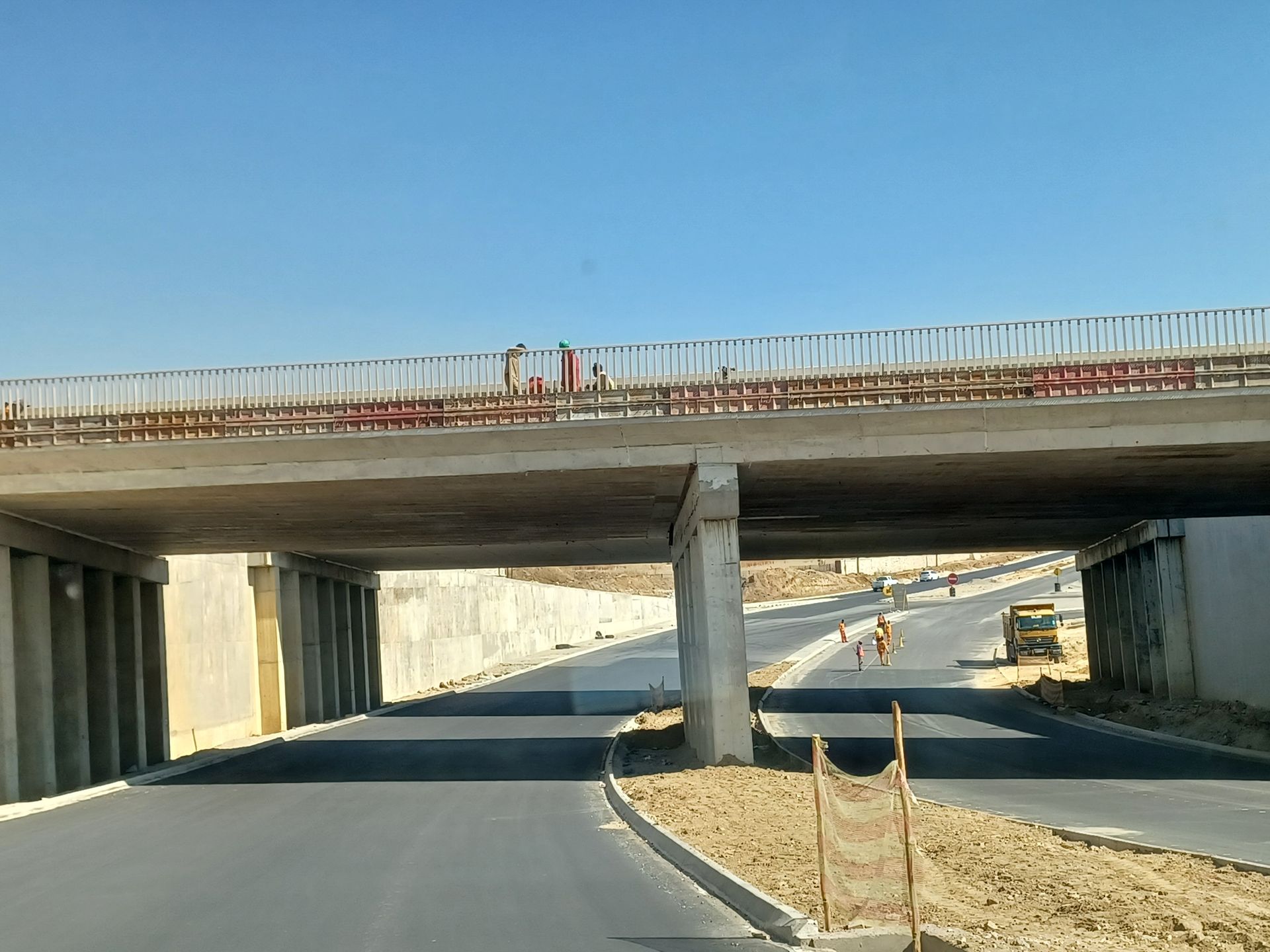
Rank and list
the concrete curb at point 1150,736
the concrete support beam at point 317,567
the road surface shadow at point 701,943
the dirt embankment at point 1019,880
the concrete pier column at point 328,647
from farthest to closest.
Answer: the concrete pier column at point 328,647, the concrete support beam at point 317,567, the concrete curb at point 1150,736, the road surface shadow at point 701,943, the dirt embankment at point 1019,880

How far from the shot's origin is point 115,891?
1491cm

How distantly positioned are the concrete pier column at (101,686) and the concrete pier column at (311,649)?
1419 centimetres

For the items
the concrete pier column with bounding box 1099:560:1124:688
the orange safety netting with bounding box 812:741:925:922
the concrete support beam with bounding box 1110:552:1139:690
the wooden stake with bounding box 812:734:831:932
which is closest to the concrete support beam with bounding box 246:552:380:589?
the concrete support beam with bounding box 1110:552:1139:690

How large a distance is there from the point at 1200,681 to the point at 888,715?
9.72 metres

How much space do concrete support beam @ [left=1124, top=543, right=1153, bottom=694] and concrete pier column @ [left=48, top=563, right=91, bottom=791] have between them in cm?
3341

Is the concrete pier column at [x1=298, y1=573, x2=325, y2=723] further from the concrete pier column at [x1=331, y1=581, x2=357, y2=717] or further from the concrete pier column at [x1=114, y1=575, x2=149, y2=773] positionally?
the concrete pier column at [x1=114, y1=575, x2=149, y2=773]

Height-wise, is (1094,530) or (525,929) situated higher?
(1094,530)

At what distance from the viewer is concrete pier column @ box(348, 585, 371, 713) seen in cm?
5541

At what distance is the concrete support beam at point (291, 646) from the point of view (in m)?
46.4

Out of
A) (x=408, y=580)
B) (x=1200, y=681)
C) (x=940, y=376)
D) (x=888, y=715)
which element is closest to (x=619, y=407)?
(x=940, y=376)

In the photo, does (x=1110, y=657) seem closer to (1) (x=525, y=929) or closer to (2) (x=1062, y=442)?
(2) (x=1062, y=442)

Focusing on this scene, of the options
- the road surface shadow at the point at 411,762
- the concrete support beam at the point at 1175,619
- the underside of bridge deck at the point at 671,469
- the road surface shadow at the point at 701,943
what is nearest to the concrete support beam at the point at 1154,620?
the concrete support beam at the point at 1175,619

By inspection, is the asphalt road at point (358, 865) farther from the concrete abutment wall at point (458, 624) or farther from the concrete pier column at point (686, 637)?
the concrete abutment wall at point (458, 624)

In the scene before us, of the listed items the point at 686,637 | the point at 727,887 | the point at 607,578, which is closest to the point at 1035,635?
the point at 686,637
